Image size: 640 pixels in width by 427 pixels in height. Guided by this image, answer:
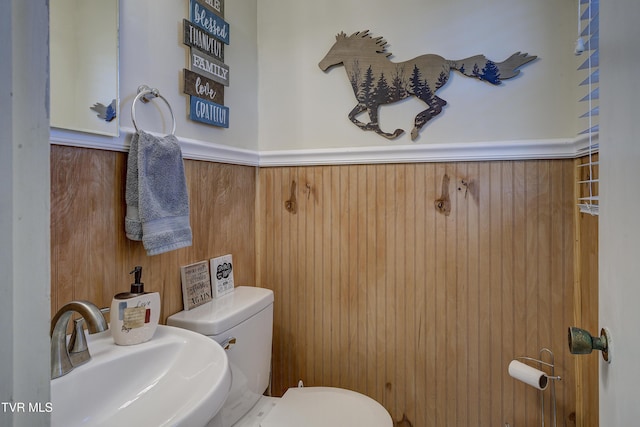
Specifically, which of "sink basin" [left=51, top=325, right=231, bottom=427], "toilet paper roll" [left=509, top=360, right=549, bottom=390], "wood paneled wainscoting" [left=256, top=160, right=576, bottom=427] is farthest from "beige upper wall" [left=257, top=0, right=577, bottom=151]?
"sink basin" [left=51, top=325, right=231, bottom=427]

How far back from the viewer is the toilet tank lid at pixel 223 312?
1.16 meters

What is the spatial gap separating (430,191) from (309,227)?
0.58 metres

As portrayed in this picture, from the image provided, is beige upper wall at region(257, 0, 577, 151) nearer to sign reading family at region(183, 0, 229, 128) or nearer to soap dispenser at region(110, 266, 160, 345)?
sign reading family at region(183, 0, 229, 128)

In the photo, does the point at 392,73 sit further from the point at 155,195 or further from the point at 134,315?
the point at 134,315

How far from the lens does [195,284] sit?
1.33 metres

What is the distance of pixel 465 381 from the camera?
1.46 m

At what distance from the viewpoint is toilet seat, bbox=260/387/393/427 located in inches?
49.6

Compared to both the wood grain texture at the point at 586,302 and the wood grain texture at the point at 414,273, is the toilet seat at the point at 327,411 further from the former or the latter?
the wood grain texture at the point at 586,302

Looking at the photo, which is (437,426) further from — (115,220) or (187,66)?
(187,66)

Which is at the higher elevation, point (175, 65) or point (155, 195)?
point (175, 65)

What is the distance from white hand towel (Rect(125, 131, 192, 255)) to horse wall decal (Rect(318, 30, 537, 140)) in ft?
2.75

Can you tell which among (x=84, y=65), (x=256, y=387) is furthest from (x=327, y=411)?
(x=84, y=65)

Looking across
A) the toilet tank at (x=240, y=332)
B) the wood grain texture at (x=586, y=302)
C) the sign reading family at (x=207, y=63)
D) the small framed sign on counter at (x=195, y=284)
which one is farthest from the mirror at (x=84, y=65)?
the wood grain texture at (x=586, y=302)

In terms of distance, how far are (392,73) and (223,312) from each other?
48.0 inches
